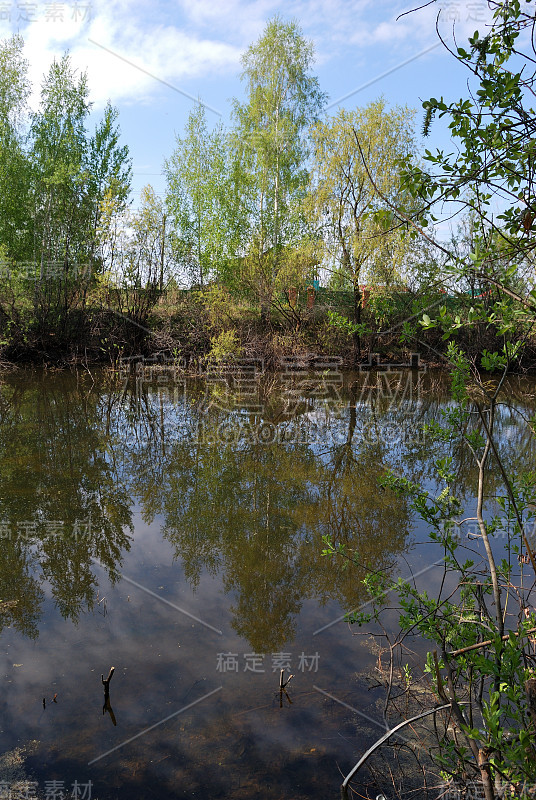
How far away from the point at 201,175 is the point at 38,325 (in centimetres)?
982

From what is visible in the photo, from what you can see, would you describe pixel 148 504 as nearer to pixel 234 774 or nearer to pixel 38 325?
pixel 234 774

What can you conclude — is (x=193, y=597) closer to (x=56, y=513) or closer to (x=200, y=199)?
(x=56, y=513)

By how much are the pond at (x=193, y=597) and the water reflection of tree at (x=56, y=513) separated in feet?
0.07

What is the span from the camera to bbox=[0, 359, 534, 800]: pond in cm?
265

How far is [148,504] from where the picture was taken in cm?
582

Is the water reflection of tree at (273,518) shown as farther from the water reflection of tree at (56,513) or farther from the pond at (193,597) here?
the water reflection of tree at (56,513)

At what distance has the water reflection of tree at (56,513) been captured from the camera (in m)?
4.20

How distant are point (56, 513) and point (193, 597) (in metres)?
2.04

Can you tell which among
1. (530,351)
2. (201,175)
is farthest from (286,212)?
(530,351)

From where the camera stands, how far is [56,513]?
18.1ft

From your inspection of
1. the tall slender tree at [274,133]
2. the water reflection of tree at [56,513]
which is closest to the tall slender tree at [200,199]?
the tall slender tree at [274,133]

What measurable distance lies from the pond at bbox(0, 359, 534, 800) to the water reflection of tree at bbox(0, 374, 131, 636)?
0.02 meters

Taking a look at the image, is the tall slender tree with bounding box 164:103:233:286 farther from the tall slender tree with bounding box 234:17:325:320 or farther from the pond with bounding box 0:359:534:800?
the pond with bounding box 0:359:534:800

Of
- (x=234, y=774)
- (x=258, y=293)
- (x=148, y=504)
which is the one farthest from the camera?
(x=258, y=293)
